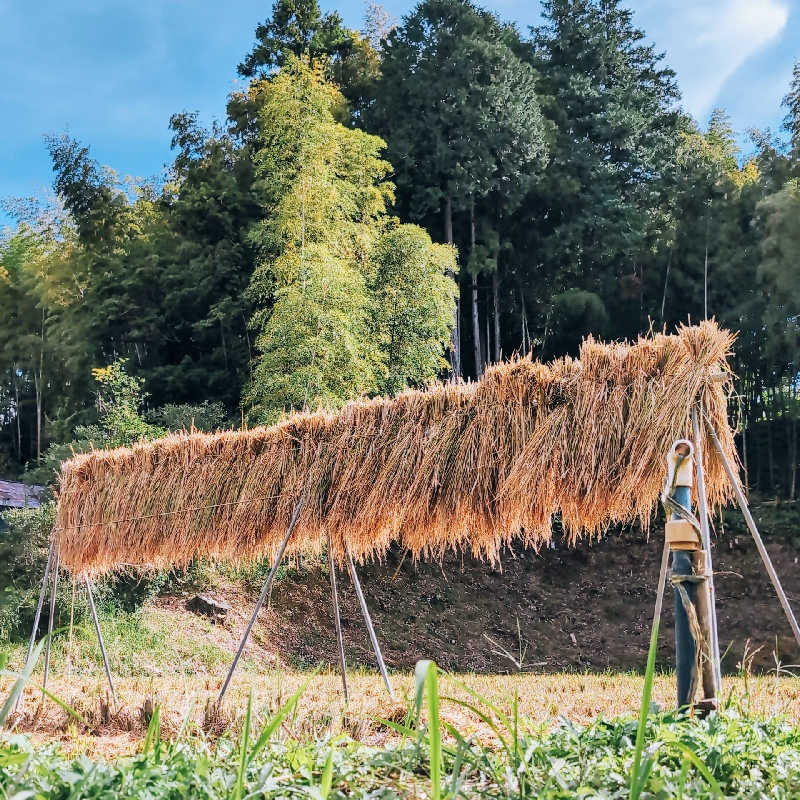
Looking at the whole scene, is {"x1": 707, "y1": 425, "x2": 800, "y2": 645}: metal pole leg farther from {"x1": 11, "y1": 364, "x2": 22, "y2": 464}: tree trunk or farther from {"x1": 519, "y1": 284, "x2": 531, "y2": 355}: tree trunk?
{"x1": 11, "y1": 364, "x2": 22, "y2": 464}: tree trunk

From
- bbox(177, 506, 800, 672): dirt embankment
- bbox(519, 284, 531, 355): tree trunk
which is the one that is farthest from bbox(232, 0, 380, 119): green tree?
bbox(177, 506, 800, 672): dirt embankment

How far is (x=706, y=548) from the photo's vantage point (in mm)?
2883

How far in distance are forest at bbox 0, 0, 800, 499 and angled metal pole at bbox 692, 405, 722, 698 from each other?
10.1m

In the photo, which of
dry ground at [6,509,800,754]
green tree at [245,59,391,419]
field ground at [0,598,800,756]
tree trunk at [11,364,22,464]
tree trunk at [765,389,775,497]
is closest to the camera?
field ground at [0,598,800,756]

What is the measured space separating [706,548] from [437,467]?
7.93 ft

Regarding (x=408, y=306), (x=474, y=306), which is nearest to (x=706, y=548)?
(x=408, y=306)

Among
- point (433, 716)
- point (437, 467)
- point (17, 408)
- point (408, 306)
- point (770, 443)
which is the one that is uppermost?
point (408, 306)

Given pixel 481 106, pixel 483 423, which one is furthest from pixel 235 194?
pixel 483 423

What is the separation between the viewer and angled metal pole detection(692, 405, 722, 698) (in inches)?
87.1

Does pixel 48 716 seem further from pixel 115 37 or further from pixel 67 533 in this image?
pixel 115 37

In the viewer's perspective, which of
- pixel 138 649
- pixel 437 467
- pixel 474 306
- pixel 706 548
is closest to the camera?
pixel 706 548

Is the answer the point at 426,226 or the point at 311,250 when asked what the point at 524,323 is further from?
the point at 311,250

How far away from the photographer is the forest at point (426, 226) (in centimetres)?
1523

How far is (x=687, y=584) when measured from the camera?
2.23 m
